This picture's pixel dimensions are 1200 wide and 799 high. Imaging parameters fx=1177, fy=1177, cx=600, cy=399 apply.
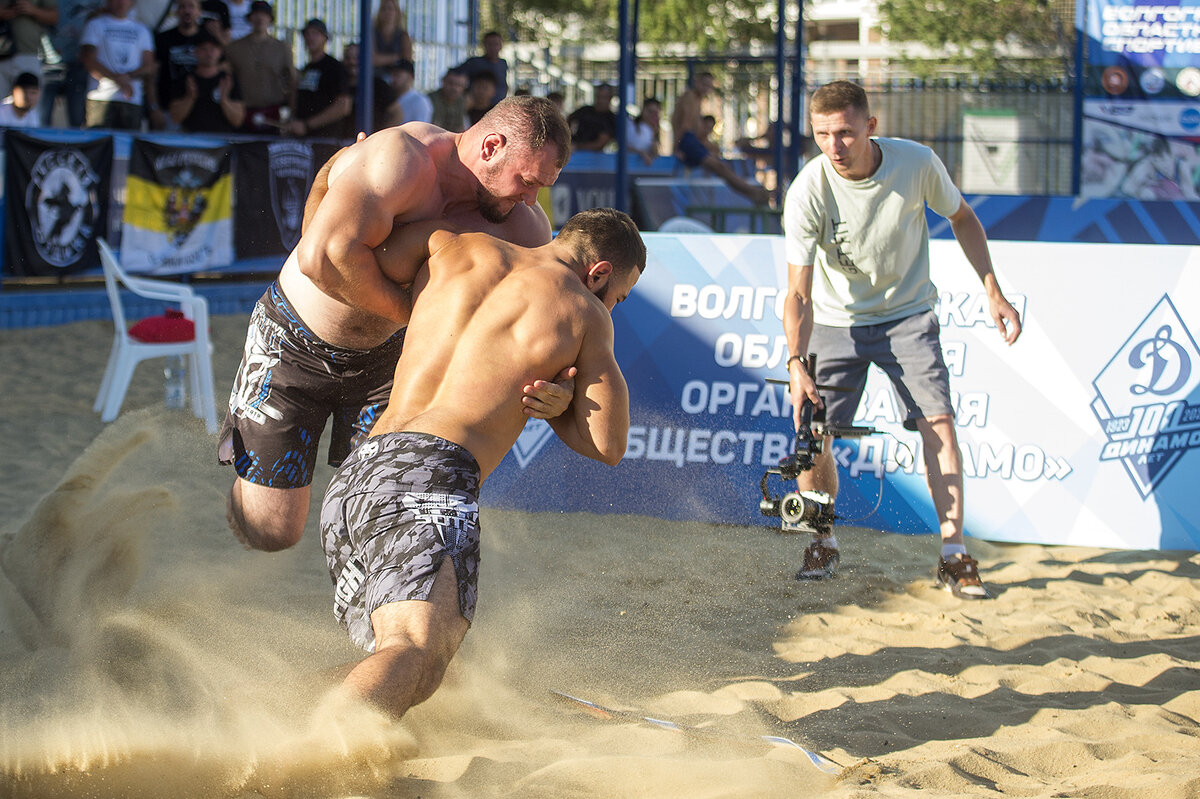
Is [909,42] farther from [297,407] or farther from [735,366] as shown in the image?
[297,407]

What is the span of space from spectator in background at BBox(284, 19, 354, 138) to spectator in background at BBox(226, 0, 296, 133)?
160 mm

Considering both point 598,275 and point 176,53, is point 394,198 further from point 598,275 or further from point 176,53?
point 176,53

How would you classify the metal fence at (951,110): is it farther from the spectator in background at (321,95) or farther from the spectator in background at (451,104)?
the spectator in background at (321,95)

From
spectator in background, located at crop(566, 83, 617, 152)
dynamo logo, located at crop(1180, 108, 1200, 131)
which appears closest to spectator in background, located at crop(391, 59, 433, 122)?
spectator in background, located at crop(566, 83, 617, 152)

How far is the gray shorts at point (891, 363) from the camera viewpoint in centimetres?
464

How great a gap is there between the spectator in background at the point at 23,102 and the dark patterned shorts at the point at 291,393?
21.6 feet

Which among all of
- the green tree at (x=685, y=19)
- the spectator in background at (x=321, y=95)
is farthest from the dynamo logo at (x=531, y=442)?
the green tree at (x=685, y=19)

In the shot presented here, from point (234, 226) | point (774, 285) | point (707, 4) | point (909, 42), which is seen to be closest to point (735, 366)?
point (774, 285)

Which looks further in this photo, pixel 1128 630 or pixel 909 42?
pixel 909 42

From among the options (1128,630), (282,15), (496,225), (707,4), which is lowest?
(1128,630)

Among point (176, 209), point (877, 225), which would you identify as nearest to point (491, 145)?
point (877, 225)

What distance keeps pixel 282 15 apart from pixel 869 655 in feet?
54.0

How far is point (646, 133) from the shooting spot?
15680mm

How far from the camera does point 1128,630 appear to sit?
4.27 metres
